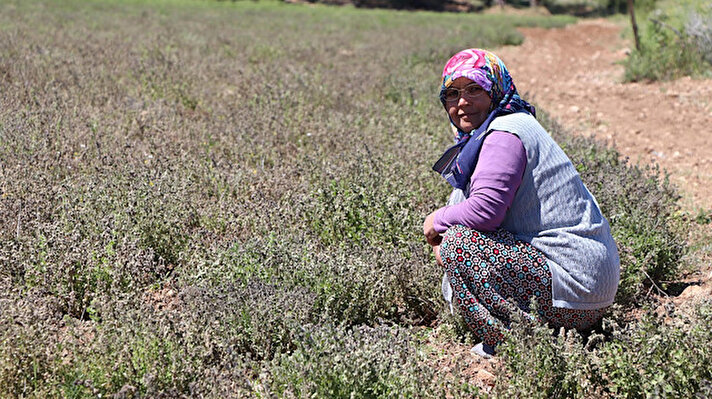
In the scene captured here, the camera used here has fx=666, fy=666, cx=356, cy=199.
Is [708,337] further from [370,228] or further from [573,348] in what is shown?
[370,228]

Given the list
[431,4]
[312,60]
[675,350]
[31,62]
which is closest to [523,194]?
[675,350]

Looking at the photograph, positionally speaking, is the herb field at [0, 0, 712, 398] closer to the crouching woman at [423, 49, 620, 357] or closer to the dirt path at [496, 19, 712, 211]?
the crouching woman at [423, 49, 620, 357]

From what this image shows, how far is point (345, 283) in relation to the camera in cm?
344

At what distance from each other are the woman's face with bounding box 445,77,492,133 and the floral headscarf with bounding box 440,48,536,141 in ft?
0.11

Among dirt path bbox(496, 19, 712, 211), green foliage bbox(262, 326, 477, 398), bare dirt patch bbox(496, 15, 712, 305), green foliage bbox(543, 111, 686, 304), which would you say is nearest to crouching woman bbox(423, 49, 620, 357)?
green foliage bbox(262, 326, 477, 398)

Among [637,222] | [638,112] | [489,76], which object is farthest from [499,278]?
[638,112]

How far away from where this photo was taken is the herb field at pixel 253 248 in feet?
9.07

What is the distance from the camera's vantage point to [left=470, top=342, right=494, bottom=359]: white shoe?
3.20 m

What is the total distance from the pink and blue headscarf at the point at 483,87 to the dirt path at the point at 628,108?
10.1 ft

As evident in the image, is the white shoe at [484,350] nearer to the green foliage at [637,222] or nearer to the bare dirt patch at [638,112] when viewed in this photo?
the green foliage at [637,222]

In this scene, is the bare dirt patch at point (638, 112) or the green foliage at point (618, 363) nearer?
the green foliage at point (618, 363)

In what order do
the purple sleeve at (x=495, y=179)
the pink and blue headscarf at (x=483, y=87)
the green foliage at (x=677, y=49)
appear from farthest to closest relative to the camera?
the green foliage at (x=677, y=49) → the pink and blue headscarf at (x=483, y=87) → the purple sleeve at (x=495, y=179)

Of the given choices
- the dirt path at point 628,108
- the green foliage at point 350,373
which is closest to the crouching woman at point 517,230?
the green foliage at point 350,373

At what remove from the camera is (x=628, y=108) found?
9.05 meters
